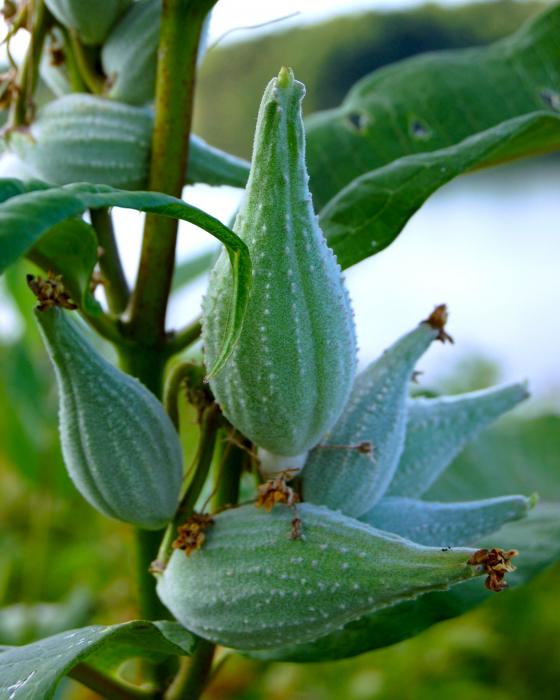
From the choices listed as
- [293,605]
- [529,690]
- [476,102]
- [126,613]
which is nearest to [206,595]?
[293,605]

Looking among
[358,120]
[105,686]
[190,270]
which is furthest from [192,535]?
[190,270]

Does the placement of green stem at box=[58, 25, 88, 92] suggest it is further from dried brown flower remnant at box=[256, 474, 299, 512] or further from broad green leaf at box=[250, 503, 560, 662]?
broad green leaf at box=[250, 503, 560, 662]

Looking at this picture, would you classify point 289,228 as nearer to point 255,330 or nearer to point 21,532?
point 255,330

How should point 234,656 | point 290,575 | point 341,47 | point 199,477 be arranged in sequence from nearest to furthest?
point 290,575 < point 199,477 < point 234,656 < point 341,47

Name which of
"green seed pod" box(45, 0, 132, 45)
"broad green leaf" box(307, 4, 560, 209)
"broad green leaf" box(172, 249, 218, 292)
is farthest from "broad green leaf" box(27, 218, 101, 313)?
"broad green leaf" box(172, 249, 218, 292)

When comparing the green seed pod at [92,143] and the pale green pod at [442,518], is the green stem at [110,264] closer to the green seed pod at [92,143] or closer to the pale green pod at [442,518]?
the green seed pod at [92,143]

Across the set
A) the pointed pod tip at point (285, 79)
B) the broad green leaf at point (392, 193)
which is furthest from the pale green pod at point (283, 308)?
the broad green leaf at point (392, 193)

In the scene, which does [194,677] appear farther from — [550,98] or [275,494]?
[550,98]
